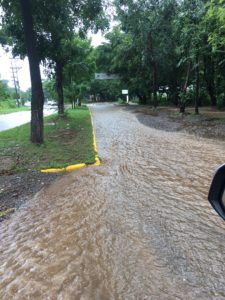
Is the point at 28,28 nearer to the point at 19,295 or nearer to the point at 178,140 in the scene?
the point at 178,140

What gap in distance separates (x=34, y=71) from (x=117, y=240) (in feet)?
24.8

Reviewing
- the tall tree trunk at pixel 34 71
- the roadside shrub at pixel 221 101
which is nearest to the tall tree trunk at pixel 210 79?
the roadside shrub at pixel 221 101

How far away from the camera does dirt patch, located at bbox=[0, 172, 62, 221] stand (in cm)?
564

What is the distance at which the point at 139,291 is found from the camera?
315 cm

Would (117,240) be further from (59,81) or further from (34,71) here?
(59,81)

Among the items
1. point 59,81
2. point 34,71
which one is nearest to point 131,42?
point 59,81

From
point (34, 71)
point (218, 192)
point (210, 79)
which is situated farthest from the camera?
point (210, 79)

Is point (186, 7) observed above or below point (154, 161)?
above

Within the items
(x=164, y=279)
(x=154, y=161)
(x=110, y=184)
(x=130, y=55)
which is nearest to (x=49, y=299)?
(x=164, y=279)

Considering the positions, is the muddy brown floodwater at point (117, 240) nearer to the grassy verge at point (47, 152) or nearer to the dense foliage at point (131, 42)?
the grassy verge at point (47, 152)

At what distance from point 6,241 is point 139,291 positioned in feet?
7.13

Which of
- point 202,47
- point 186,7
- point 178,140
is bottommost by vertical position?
point 178,140

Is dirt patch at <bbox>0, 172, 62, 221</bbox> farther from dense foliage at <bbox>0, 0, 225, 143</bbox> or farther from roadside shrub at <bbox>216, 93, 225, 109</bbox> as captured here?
roadside shrub at <bbox>216, 93, 225, 109</bbox>

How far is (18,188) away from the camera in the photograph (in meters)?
6.49
